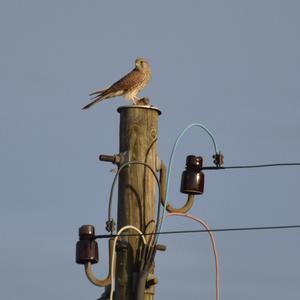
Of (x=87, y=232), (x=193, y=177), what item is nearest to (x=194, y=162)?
(x=193, y=177)

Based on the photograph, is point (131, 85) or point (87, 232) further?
point (131, 85)

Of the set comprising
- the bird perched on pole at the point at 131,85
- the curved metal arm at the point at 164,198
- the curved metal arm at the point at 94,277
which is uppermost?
the bird perched on pole at the point at 131,85

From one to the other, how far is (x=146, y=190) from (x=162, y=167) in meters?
0.36

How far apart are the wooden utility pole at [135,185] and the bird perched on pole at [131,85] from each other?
328 centimetres

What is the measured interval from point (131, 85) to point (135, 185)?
458 cm

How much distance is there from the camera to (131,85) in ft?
40.2

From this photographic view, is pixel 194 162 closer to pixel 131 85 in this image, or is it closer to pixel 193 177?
pixel 193 177

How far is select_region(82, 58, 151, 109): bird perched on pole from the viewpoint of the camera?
463 inches

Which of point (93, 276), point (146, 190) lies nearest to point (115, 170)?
point (146, 190)

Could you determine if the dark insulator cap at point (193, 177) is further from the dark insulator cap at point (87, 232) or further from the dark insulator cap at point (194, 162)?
the dark insulator cap at point (87, 232)

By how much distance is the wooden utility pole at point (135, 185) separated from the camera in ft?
25.2

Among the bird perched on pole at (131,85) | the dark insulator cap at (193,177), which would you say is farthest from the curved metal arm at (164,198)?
the bird perched on pole at (131,85)

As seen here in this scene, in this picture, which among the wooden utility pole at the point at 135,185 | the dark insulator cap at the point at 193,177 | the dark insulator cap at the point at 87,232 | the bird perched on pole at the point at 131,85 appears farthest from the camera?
the bird perched on pole at the point at 131,85

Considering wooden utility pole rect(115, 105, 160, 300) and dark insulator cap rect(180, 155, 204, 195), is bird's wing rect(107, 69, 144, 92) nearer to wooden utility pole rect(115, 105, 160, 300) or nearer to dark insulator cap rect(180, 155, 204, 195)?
dark insulator cap rect(180, 155, 204, 195)
